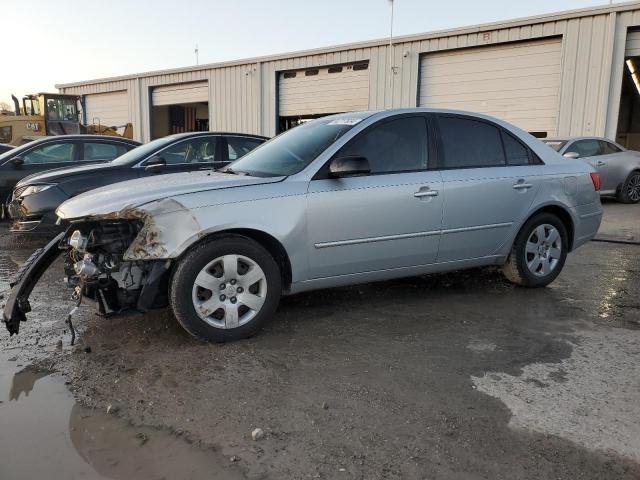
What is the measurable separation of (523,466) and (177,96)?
78.6ft

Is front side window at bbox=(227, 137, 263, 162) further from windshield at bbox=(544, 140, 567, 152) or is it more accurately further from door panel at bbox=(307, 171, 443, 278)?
windshield at bbox=(544, 140, 567, 152)

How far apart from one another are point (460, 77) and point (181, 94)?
12.9 meters

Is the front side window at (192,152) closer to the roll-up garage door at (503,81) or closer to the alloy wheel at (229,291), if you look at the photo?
the alloy wheel at (229,291)

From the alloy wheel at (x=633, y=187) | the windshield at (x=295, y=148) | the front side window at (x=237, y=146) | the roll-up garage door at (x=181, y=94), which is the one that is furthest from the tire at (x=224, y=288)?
the roll-up garage door at (x=181, y=94)

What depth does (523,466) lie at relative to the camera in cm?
235

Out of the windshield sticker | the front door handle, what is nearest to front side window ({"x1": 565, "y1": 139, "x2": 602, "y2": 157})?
the front door handle

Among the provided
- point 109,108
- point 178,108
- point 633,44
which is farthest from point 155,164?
point 178,108

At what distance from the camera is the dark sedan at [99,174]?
6.66 meters

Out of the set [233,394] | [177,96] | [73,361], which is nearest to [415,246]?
[233,394]

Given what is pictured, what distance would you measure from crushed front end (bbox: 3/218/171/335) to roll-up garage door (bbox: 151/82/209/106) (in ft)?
67.1

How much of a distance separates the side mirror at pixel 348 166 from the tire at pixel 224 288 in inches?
30.2

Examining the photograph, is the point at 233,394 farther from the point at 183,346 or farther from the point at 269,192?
the point at 269,192

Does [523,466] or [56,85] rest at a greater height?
[56,85]

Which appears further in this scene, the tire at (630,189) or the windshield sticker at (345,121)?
the tire at (630,189)
